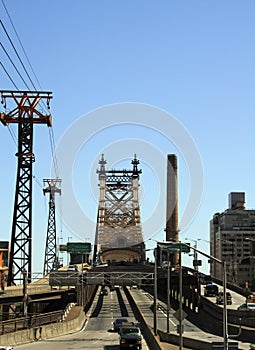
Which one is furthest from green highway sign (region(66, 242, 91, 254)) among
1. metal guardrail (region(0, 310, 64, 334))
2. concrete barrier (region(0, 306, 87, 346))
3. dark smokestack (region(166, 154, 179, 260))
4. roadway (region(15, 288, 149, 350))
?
dark smokestack (region(166, 154, 179, 260))

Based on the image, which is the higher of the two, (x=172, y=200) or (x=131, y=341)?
(x=172, y=200)

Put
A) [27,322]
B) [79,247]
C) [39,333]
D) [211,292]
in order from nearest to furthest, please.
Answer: [39,333]
[27,322]
[79,247]
[211,292]

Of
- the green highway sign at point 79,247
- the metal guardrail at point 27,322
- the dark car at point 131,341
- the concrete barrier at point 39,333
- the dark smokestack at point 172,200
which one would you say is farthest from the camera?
the dark smokestack at point 172,200

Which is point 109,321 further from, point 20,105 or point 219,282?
point 219,282

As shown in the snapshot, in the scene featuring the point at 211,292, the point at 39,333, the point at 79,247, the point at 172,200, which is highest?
the point at 172,200

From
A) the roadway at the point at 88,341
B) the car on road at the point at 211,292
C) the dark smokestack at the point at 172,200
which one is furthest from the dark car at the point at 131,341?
the dark smokestack at the point at 172,200

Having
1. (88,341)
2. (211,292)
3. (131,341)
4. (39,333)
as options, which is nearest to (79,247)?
(211,292)

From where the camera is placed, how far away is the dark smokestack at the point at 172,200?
522 ft

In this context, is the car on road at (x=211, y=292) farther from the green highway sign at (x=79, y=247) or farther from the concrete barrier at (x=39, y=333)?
the concrete barrier at (x=39, y=333)

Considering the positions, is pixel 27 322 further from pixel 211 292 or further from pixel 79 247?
pixel 211 292

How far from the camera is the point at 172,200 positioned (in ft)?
533

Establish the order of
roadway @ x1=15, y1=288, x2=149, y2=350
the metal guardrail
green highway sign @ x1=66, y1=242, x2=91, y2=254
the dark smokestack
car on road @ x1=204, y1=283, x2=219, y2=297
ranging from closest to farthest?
1. roadway @ x1=15, y1=288, x2=149, y2=350
2. the metal guardrail
3. green highway sign @ x1=66, y1=242, x2=91, y2=254
4. car on road @ x1=204, y1=283, x2=219, y2=297
5. the dark smokestack

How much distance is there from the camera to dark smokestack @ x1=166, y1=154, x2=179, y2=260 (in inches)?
6265

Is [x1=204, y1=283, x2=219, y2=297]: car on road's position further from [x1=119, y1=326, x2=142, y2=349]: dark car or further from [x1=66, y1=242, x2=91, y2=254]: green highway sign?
[x1=119, y1=326, x2=142, y2=349]: dark car
